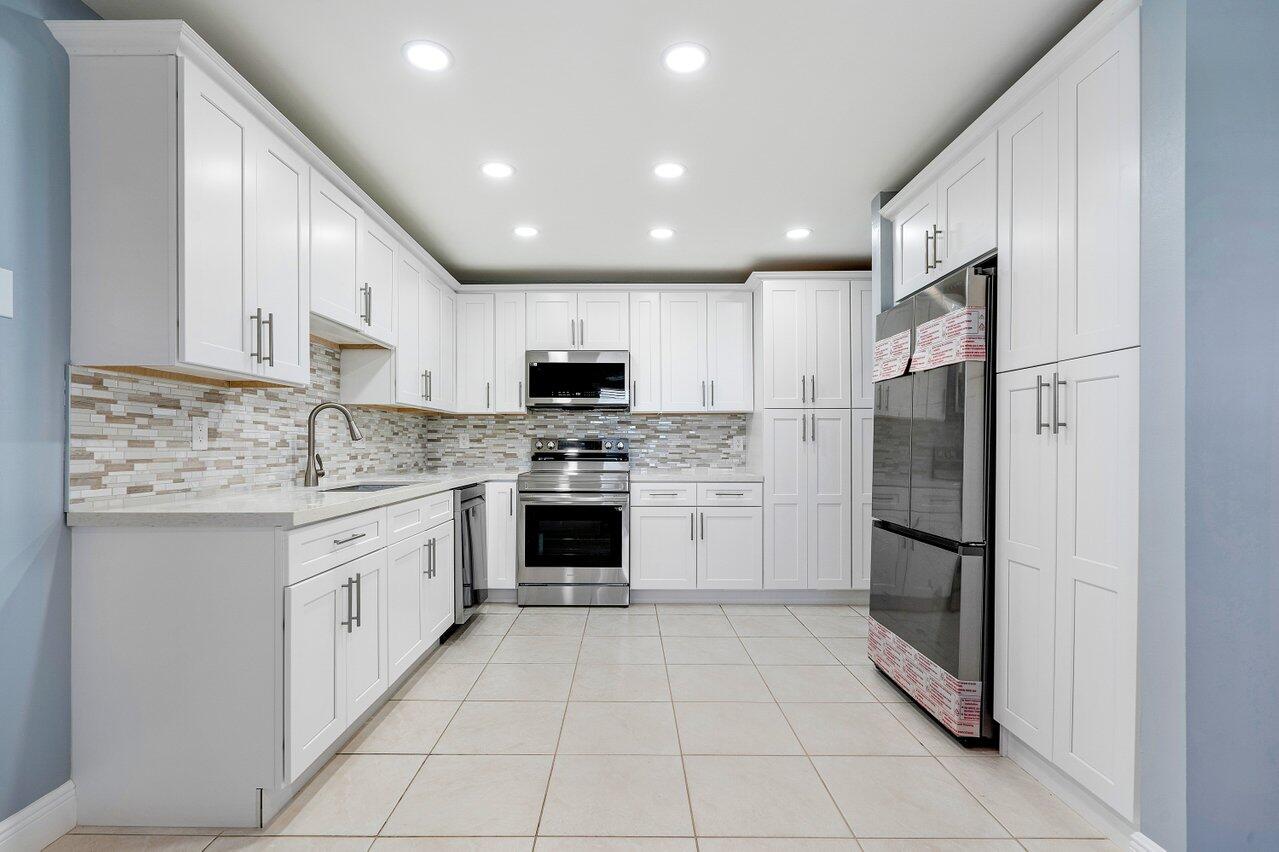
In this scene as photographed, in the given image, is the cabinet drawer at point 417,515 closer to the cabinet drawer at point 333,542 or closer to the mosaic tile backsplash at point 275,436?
the cabinet drawer at point 333,542

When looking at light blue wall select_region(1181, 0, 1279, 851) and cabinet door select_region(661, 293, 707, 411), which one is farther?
cabinet door select_region(661, 293, 707, 411)

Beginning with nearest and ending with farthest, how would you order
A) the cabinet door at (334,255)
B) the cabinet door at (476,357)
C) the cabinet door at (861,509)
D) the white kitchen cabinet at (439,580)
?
1. the cabinet door at (334,255)
2. the white kitchen cabinet at (439,580)
3. the cabinet door at (861,509)
4. the cabinet door at (476,357)

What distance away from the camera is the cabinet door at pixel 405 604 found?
2.58 meters

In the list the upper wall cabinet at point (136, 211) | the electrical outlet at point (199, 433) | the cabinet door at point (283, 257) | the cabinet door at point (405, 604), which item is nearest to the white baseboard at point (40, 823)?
the cabinet door at point (405, 604)

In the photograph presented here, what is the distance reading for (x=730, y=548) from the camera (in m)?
4.25

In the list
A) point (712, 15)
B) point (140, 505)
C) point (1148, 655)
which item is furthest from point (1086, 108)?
point (140, 505)

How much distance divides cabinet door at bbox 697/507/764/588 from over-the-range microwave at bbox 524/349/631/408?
1.10 metres

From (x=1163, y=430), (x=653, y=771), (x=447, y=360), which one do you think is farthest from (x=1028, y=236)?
(x=447, y=360)

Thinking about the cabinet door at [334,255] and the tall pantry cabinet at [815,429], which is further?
the tall pantry cabinet at [815,429]

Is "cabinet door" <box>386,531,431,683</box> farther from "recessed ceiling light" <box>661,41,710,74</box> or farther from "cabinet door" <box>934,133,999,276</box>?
"cabinet door" <box>934,133,999,276</box>

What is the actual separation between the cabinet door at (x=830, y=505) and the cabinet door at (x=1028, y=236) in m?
2.06

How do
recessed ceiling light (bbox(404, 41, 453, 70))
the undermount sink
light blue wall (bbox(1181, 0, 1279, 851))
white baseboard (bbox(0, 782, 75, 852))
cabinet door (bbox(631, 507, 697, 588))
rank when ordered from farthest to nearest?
cabinet door (bbox(631, 507, 697, 588)), the undermount sink, recessed ceiling light (bbox(404, 41, 453, 70)), white baseboard (bbox(0, 782, 75, 852)), light blue wall (bbox(1181, 0, 1279, 851))

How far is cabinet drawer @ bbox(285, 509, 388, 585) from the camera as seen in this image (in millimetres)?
1848

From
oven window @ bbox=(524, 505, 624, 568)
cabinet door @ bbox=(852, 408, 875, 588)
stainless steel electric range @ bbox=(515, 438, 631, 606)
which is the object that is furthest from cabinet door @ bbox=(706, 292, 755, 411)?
oven window @ bbox=(524, 505, 624, 568)
